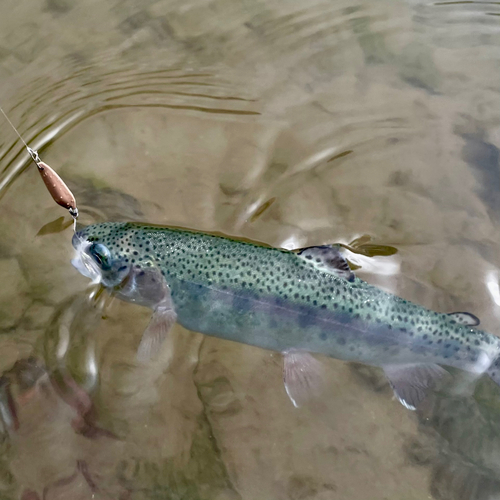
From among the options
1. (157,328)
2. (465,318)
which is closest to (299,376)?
(157,328)

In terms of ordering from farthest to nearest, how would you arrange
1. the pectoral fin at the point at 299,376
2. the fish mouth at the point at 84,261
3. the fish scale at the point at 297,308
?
the fish mouth at the point at 84,261
the pectoral fin at the point at 299,376
the fish scale at the point at 297,308

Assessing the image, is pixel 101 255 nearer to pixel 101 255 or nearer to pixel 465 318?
pixel 101 255

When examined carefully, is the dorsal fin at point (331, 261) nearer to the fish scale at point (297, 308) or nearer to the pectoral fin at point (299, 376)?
the fish scale at point (297, 308)

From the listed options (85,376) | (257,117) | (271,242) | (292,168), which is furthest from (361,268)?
(85,376)

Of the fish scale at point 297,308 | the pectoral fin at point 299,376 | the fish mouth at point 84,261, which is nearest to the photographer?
the fish scale at point 297,308

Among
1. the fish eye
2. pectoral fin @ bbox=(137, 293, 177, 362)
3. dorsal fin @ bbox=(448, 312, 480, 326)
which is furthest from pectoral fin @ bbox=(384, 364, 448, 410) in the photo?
the fish eye

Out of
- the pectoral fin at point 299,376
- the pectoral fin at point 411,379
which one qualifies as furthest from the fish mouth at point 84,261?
the pectoral fin at point 411,379

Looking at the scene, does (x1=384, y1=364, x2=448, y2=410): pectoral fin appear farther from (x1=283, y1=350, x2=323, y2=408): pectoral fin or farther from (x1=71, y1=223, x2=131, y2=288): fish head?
(x1=71, y1=223, x2=131, y2=288): fish head
